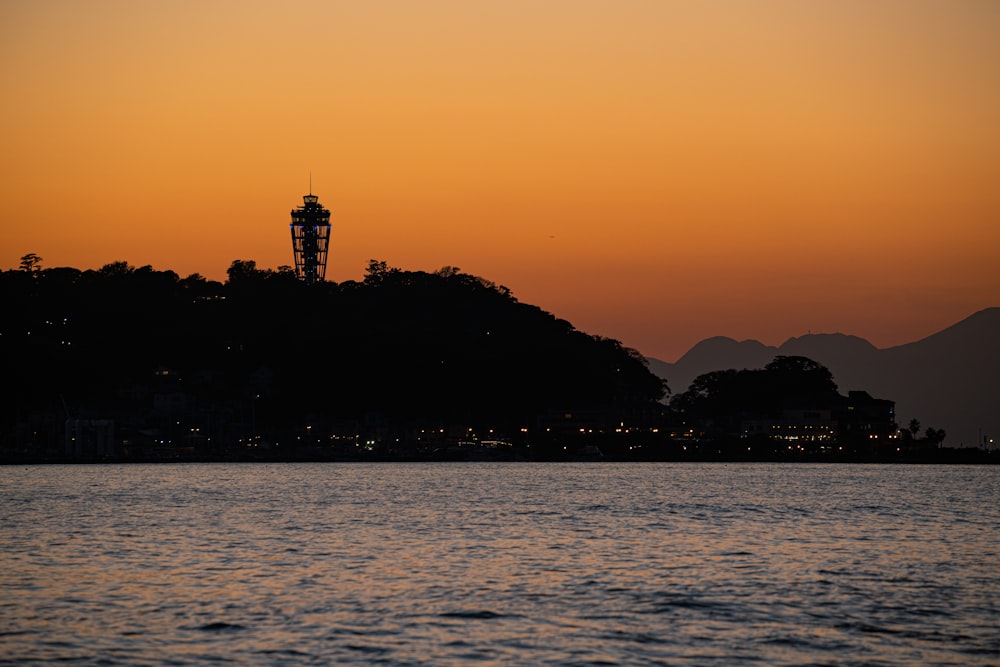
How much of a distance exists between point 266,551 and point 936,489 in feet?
320

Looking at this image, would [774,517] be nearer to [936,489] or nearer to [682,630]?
[682,630]

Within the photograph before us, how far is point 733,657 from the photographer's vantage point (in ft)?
101

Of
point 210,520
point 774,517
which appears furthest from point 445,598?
point 774,517

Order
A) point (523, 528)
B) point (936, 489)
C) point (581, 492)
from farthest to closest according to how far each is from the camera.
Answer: point (936, 489), point (581, 492), point (523, 528)

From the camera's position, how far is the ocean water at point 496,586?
31.8m

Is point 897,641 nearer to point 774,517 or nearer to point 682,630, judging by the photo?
point 682,630

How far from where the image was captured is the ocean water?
31812 millimetres

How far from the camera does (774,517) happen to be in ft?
269

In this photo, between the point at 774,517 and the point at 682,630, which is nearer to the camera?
the point at 682,630

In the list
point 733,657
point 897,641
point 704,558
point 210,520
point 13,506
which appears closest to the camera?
point 733,657

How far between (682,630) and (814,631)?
354 cm

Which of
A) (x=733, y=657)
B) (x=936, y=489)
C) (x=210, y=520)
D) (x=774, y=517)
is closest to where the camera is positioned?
(x=733, y=657)

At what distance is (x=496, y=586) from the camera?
4350 centimetres

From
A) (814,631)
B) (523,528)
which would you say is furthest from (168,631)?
(523,528)
